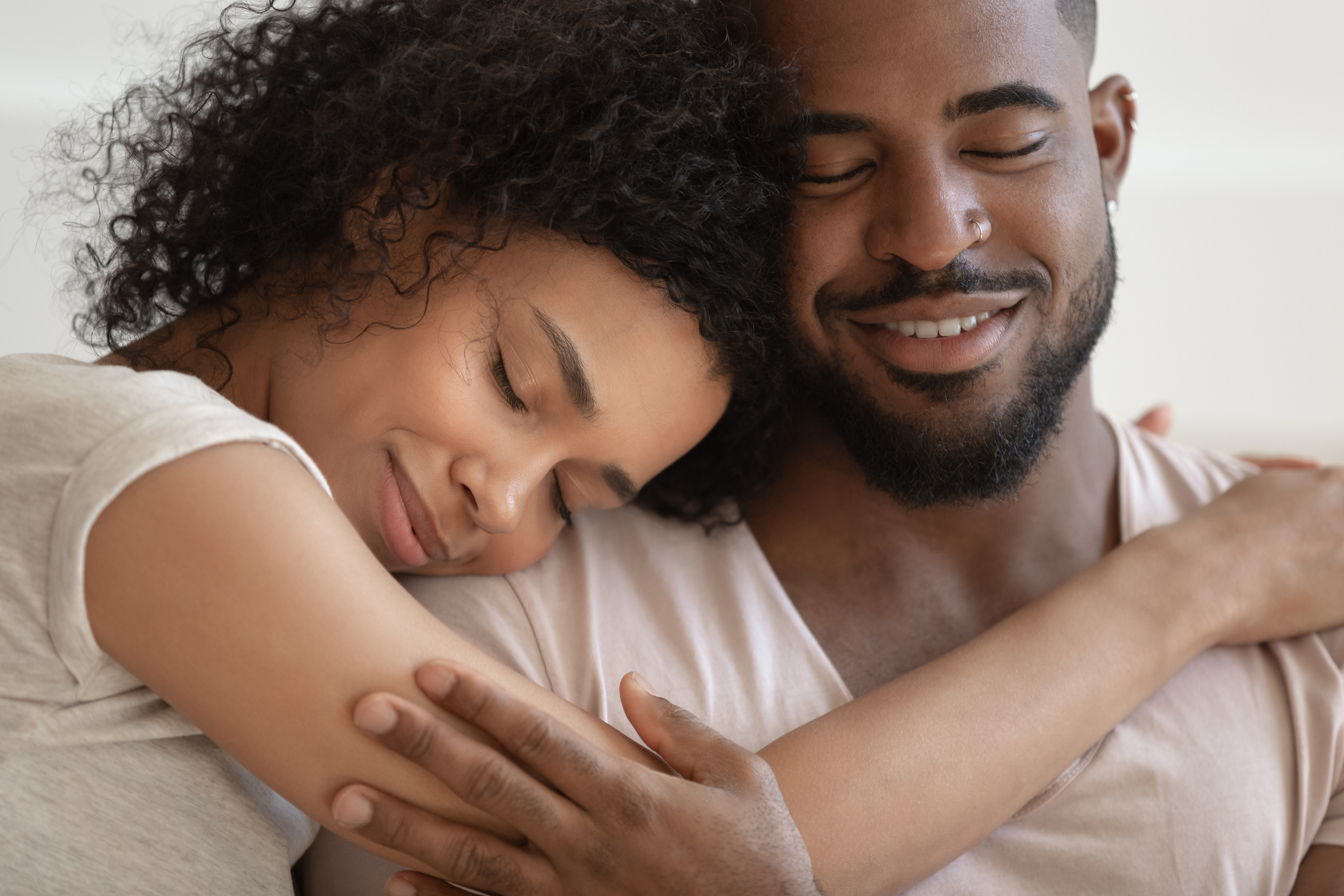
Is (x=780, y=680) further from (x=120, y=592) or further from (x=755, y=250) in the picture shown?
(x=120, y=592)

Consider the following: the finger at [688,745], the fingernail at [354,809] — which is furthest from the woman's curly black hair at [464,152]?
the fingernail at [354,809]

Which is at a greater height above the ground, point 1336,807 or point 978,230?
point 978,230

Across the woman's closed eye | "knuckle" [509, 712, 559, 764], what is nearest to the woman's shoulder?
"knuckle" [509, 712, 559, 764]

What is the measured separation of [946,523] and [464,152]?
33.7 inches

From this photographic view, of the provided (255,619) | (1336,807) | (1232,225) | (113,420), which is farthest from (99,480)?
(1232,225)

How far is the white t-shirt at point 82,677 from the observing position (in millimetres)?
907

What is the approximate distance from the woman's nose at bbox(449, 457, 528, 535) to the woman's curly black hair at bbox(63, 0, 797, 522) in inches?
8.2

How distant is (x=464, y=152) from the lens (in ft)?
4.10

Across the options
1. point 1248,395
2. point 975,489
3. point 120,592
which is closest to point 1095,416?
point 975,489

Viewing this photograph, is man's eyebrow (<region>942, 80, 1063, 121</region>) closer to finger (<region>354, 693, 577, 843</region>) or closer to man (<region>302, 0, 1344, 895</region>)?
man (<region>302, 0, 1344, 895</region>)

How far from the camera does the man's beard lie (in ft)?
4.75

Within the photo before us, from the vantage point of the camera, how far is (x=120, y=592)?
90 cm

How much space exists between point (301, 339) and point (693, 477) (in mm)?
590

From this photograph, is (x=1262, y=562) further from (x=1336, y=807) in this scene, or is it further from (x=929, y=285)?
(x=929, y=285)
